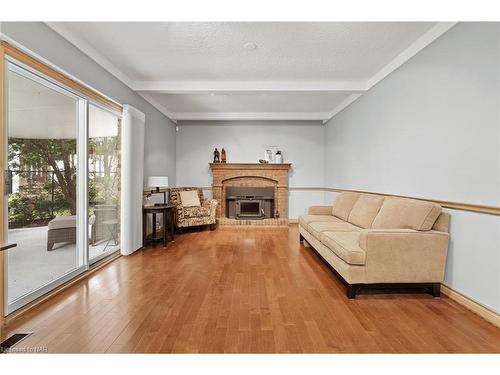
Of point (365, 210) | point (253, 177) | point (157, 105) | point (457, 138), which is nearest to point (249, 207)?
point (253, 177)

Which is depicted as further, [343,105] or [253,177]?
[253,177]

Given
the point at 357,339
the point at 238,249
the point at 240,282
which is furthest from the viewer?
the point at 238,249

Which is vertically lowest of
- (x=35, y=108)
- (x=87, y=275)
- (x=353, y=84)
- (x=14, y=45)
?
(x=87, y=275)

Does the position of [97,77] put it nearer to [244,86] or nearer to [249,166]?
[244,86]

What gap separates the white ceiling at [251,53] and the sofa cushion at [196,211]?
234cm

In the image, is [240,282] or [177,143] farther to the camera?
[177,143]

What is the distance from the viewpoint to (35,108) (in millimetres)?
2693

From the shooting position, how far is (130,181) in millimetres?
4121

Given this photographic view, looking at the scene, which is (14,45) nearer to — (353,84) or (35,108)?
(35,108)

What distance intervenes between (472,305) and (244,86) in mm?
3846

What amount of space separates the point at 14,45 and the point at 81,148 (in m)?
1.24

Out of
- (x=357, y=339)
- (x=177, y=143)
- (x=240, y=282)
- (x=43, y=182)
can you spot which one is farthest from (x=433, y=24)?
(x=177, y=143)

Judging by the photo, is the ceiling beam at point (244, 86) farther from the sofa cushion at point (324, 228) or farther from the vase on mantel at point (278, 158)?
the vase on mantel at point (278, 158)

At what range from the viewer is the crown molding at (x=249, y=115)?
251 inches
